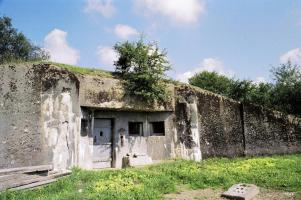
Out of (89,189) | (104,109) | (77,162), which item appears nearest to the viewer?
(89,189)

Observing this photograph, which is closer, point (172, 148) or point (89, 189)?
point (89, 189)

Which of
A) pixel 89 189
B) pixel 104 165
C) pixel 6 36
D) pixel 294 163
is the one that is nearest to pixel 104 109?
pixel 104 165

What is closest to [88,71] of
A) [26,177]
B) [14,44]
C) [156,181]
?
[26,177]

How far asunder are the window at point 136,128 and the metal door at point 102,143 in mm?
1036

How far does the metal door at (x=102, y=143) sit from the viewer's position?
1314 centimetres

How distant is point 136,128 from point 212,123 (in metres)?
3.55

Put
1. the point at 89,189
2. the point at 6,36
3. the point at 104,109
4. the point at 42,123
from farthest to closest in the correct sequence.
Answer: the point at 6,36, the point at 104,109, the point at 42,123, the point at 89,189

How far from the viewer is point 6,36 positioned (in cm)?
2839

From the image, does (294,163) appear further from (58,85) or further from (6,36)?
(6,36)

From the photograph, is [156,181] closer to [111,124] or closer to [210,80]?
[111,124]

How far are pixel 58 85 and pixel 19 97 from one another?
1.31 metres

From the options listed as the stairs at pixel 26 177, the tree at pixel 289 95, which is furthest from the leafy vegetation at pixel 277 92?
the stairs at pixel 26 177

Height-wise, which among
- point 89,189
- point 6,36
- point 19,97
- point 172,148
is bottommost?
point 89,189

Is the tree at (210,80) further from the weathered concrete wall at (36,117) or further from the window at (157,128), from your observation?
the weathered concrete wall at (36,117)
